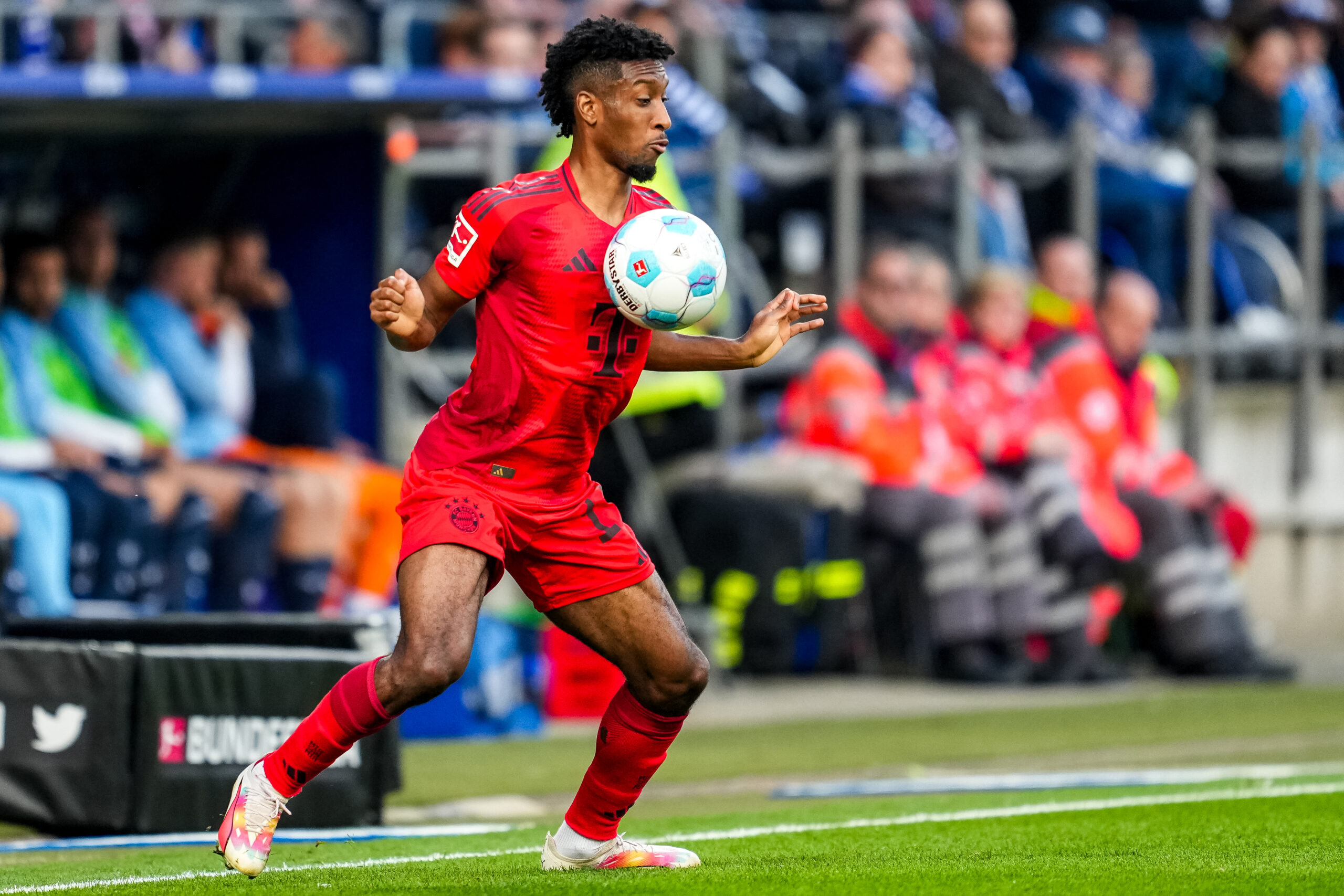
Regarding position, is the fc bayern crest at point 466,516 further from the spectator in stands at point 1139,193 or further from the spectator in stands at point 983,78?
the spectator in stands at point 1139,193

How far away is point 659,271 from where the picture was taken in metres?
5.27

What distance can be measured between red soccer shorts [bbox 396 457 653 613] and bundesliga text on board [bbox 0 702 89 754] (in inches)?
73.1

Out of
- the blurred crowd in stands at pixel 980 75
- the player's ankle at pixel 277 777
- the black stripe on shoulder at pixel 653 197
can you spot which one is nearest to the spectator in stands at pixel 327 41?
the blurred crowd in stands at pixel 980 75

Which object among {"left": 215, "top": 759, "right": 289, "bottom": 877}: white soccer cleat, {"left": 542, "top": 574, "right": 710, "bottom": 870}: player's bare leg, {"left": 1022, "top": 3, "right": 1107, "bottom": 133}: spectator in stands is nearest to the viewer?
{"left": 215, "top": 759, "right": 289, "bottom": 877}: white soccer cleat

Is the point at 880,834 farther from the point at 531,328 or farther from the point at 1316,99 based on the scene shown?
the point at 1316,99

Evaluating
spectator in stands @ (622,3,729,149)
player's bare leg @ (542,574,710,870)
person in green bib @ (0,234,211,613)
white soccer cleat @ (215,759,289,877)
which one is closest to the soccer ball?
player's bare leg @ (542,574,710,870)

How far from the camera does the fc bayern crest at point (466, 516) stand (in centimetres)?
533

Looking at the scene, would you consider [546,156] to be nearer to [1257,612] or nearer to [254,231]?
[254,231]

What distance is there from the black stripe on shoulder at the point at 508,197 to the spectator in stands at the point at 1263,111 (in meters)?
10.3

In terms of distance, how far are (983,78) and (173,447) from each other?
20.2 ft

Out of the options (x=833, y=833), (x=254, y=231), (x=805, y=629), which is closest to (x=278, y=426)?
(x=254, y=231)

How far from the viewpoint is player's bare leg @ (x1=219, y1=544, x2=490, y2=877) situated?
17.1 ft

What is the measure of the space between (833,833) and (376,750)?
5.02 ft

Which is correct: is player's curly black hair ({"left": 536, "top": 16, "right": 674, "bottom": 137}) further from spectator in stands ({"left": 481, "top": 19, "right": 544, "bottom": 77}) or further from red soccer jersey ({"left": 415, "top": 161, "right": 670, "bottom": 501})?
spectator in stands ({"left": 481, "top": 19, "right": 544, "bottom": 77})
